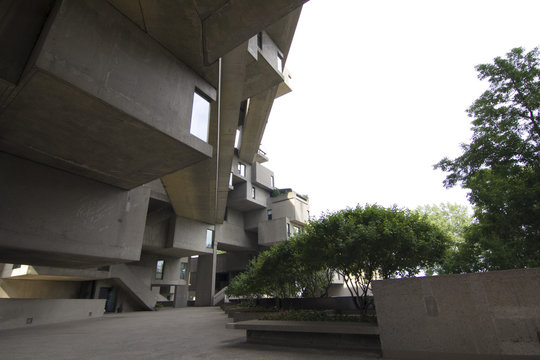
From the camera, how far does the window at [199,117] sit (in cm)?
870

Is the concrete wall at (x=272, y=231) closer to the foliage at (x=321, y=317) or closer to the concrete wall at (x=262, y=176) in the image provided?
the concrete wall at (x=262, y=176)

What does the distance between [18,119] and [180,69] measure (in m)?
4.36

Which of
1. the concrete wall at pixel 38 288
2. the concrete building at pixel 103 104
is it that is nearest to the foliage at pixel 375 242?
the concrete building at pixel 103 104

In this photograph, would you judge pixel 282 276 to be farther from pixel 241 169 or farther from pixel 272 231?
pixel 241 169

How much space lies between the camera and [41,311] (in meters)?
15.2

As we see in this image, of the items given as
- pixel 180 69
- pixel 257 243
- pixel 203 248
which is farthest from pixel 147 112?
pixel 257 243

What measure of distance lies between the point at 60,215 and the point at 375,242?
10.2m

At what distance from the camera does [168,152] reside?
8.07m

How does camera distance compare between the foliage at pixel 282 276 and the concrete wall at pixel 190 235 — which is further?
the concrete wall at pixel 190 235

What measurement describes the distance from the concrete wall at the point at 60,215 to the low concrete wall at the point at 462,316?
383 inches

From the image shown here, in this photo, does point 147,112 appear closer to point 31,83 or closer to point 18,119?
point 31,83

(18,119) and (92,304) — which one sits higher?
(18,119)

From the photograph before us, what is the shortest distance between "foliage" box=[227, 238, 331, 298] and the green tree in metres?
8.58

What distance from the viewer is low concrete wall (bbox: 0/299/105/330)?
13562 mm
